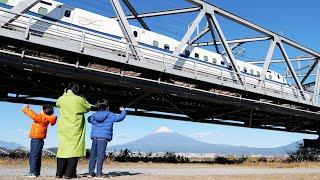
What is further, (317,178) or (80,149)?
(317,178)

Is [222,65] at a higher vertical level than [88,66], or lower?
higher

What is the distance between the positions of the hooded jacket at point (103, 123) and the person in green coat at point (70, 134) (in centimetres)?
113

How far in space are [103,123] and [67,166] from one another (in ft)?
5.36

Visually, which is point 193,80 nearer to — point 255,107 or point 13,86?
point 255,107

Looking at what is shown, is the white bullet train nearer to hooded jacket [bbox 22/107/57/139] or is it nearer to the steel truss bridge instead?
the steel truss bridge

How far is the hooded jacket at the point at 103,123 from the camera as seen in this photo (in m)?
9.58

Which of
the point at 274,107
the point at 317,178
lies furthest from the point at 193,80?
the point at 317,178

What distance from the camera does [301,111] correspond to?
31594 millimetres

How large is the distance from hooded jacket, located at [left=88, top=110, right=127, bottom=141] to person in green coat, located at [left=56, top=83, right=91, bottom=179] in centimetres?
113

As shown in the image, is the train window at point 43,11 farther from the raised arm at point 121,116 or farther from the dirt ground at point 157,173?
the raised arm at point 121,116

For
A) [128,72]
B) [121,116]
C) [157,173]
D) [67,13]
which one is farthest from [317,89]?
[121,116]

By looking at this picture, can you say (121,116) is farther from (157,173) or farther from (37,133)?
(157,173)

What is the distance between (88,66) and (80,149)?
11200mm

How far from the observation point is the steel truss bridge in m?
17.4
